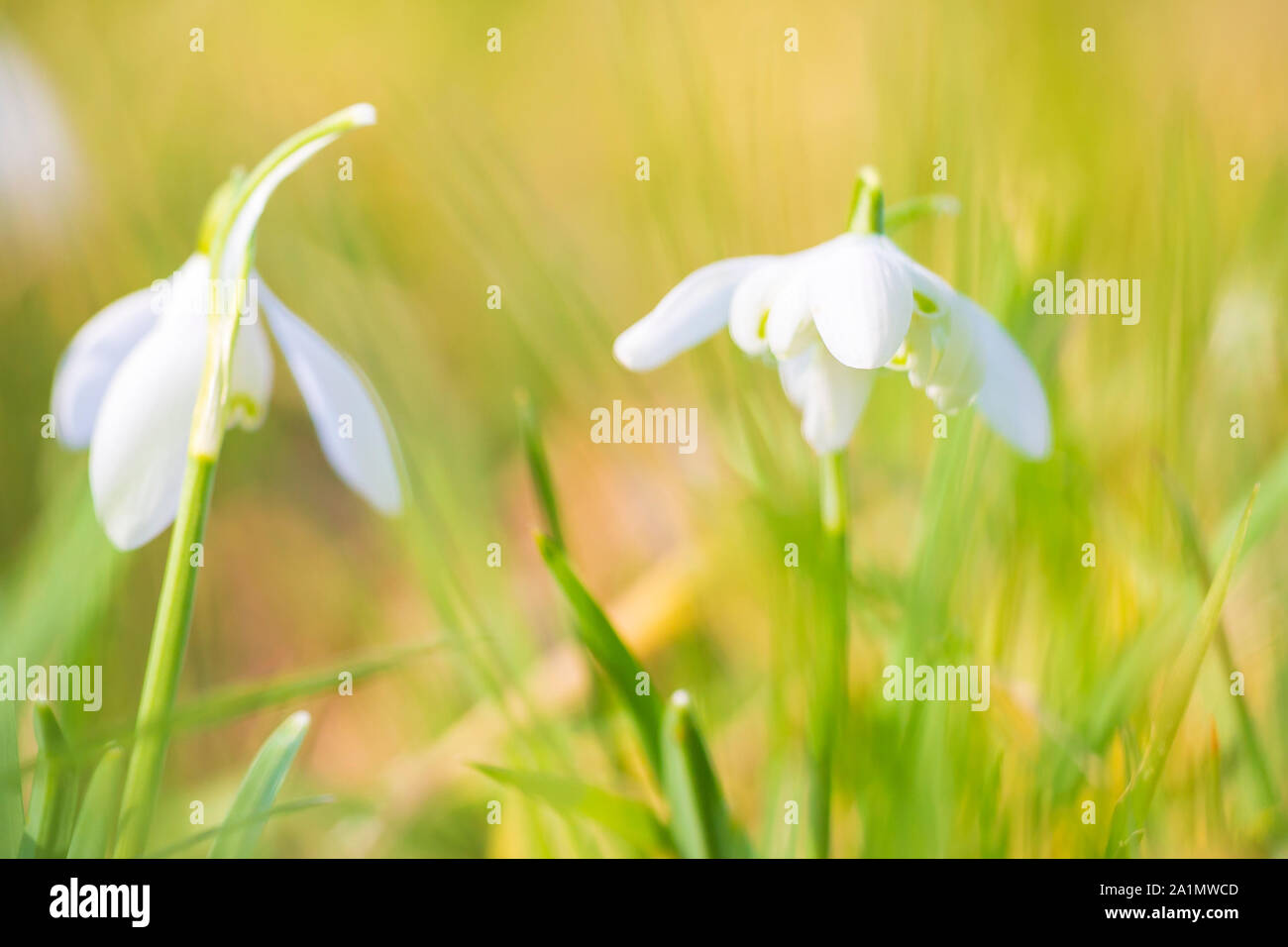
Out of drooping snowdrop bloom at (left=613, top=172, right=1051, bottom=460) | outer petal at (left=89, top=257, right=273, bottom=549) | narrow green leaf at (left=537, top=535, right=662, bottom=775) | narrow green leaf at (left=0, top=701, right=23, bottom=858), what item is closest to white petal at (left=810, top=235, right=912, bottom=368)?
drooping snowdrop bloom at (left=613, top=172, right=1051, bottom=460)

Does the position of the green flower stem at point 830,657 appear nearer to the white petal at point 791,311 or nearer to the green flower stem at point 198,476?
the white petal at point 791,311

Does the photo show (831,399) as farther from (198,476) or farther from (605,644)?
(198,476)

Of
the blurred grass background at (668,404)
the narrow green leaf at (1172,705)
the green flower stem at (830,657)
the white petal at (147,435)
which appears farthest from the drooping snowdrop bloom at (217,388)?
the narrow green leaf at (1172,705)

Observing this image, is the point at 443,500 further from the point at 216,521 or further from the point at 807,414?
the point at 216,521

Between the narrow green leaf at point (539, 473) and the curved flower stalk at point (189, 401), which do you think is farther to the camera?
the narrow green leaf at point (539, 473)

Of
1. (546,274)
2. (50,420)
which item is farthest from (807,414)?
(50,420)

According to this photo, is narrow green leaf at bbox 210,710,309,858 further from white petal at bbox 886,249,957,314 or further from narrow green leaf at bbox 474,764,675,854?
white petal at bbox 886,249,957,314
